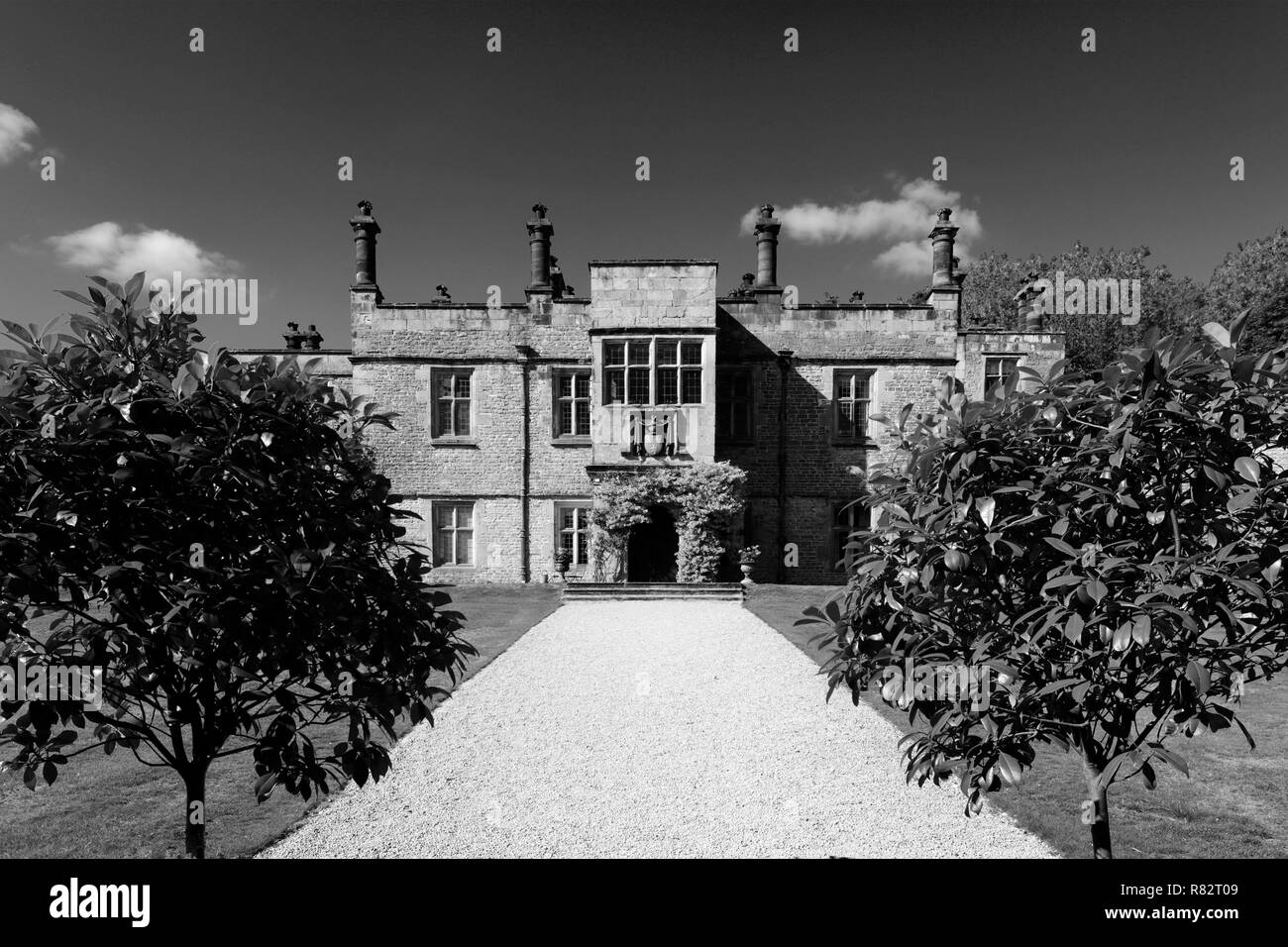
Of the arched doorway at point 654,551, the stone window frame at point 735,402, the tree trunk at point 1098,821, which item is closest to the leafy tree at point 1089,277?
the stone window frame at point 735,402

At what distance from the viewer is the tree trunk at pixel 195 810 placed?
125 inches

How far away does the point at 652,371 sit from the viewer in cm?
1723

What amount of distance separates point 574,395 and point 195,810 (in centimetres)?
1626

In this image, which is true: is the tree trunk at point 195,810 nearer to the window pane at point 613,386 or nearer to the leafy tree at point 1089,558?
the leafy tree at point 1089,558

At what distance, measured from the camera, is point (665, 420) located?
17.3 metres

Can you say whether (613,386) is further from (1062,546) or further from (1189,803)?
(1062,546)

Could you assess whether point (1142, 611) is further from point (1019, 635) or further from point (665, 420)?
point (665, 420)

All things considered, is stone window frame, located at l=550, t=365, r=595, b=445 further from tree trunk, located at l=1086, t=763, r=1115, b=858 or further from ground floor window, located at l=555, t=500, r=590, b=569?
tree trunk, located at l=1086, t=763, r=1115, b=858

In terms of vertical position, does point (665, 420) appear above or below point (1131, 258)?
below

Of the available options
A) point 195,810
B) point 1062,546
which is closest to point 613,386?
point 195,810

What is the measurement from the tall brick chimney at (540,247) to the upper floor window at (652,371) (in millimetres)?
3284

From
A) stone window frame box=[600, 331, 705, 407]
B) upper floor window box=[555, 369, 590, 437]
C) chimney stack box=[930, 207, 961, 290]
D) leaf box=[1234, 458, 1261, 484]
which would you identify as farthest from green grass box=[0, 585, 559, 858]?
chimney stack box=[930, 207, 961, 290]
